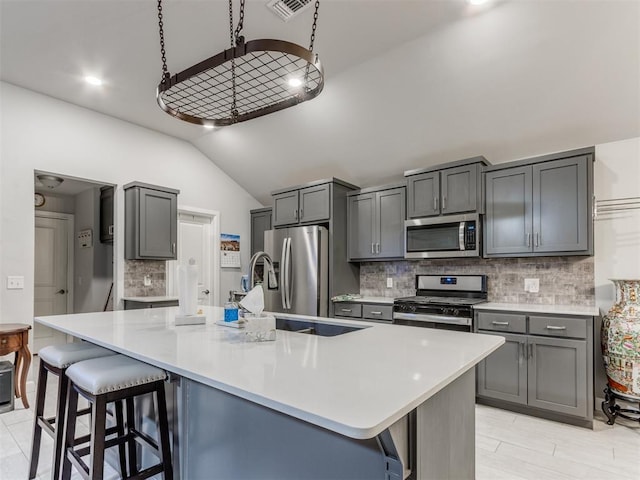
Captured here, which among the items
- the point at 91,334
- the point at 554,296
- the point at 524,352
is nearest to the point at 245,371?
the point at 91,334

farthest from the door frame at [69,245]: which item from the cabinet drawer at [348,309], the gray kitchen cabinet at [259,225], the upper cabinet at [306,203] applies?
the cabinet drawer at [348,309]

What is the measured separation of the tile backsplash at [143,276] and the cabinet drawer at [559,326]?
4.18 m

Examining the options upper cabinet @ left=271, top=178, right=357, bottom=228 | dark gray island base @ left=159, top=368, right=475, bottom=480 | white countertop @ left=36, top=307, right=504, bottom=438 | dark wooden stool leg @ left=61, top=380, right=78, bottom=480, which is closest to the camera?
white countertop @ left=36, top=307, right=504, bottom=438

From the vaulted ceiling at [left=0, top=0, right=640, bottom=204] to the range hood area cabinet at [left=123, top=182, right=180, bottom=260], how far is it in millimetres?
956

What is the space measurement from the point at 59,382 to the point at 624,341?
145 inches

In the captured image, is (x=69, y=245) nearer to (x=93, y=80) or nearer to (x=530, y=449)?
(x=93, y=80)

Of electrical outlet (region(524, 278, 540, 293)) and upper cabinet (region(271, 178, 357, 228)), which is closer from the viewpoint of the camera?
electrical outlet (region(524, 278, 540, 293))

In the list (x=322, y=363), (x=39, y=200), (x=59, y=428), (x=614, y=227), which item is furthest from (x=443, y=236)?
(x=39, y=200)

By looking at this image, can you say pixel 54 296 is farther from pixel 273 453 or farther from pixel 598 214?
pixel 598 214

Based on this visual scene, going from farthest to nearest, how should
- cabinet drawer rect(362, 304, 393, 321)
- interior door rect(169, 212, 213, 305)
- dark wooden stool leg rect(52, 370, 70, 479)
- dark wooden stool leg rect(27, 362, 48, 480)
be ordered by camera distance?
1. interior door rect(169, 212, 213, 305)
2. cabinet drawer rect(362, 304, 393, 321)
3. dark wooden stool leg rect(27, 362, 48, 480)
4. dark wooden stool leg rect(52, 370, 70, 479)

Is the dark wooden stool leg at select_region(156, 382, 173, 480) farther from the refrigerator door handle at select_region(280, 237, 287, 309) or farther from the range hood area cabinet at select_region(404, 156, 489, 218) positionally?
the range hood area cabinet at select_region(404, 156, 489, 218)

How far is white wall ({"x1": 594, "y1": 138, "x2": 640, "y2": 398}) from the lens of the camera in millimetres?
3070

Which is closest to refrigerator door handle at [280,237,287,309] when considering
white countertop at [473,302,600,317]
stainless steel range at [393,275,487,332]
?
stainless steel range at [393,275,487,332]

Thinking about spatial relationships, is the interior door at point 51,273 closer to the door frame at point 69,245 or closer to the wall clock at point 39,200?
the door frame at point 69,245
